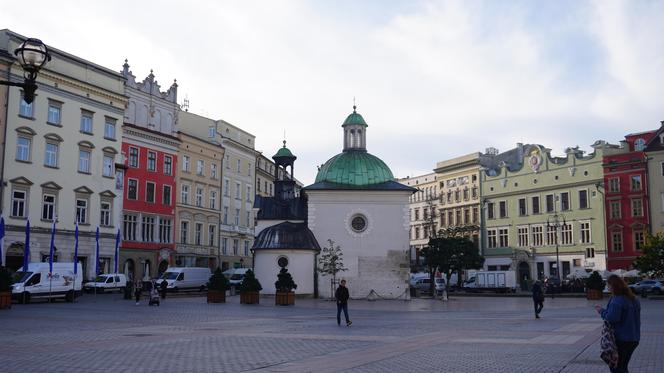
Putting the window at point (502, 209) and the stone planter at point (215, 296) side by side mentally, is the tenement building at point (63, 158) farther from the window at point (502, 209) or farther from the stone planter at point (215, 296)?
the window at point (502, 209)

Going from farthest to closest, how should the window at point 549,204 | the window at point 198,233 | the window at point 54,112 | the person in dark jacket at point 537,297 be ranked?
the window at point 549,204 < the window at point 198,233 < the window at point 54,112 < the person in dark jacket at point 537,297

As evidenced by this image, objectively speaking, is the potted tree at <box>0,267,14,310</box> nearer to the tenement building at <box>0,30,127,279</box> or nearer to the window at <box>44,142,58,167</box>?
the tenement building at <box>0,30,127,279</box>

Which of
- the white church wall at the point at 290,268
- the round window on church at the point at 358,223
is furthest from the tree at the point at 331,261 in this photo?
the round window on church at the point at 358,223

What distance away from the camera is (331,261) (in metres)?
46.5

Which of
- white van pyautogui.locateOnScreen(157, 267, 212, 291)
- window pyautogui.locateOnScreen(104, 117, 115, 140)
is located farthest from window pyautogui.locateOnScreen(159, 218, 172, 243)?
window pyautogui.locateOnScreen(104, 117, 115, 140)

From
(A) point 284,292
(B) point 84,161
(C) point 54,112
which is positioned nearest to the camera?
(A) point 284,292

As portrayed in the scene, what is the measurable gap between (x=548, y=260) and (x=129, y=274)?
4334cm

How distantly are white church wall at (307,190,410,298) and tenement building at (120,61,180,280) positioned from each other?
19.1 metres

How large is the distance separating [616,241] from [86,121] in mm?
50392

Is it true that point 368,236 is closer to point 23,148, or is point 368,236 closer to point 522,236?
point 23,148

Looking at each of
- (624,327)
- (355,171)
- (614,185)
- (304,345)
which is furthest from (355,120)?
(624,327)

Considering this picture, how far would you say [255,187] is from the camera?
83062 millimetres

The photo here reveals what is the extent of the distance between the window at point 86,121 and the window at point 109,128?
168cm

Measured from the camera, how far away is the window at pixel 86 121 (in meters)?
53.8
